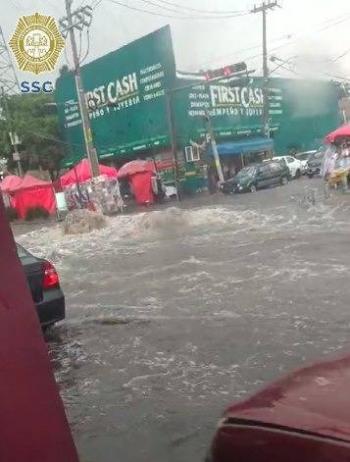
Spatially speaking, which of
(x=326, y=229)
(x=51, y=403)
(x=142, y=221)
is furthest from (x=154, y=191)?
(x=51, y=403)

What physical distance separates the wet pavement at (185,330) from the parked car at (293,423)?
4.68 feet

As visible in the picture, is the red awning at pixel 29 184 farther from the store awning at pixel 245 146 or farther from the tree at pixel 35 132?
the store awning at pixel 245 146

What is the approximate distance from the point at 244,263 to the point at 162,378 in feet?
19.1

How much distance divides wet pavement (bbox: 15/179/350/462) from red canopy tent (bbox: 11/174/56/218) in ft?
56.7

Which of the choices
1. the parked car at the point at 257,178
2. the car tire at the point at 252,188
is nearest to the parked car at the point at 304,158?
the parked car at the point at 257,178

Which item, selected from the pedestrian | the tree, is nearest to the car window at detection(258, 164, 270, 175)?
the pedestrian

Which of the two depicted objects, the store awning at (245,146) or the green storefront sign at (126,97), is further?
the store awning at (245,146)

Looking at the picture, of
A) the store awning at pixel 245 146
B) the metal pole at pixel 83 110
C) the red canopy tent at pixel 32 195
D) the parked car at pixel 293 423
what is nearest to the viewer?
the parked car at pixel 293 423

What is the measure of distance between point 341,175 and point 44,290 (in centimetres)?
1613

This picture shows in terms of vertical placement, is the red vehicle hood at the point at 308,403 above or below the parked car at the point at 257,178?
above

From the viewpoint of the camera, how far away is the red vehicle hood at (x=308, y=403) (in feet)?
6.19

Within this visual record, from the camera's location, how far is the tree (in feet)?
96.5

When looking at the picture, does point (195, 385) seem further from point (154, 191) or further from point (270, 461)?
point (154, 191)

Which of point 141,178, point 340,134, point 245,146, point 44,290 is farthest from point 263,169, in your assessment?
point 44,290
